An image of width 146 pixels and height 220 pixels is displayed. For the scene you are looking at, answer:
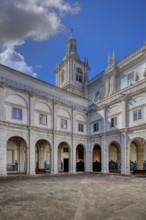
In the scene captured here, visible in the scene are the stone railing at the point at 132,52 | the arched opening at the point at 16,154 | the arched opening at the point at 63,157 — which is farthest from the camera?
the arched opening at the point at 63,157

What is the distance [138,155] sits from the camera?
33188mm

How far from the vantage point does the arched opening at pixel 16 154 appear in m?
30.3

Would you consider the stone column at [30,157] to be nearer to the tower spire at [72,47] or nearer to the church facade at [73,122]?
the church facade at [73,122]

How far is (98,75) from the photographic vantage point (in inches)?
1657

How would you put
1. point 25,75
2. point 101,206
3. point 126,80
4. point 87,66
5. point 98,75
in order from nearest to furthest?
point 101,206, point 25,75, point 126,80, point 98,75, point 87,66

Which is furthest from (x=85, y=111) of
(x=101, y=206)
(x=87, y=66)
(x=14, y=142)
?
(x=101, y=206)

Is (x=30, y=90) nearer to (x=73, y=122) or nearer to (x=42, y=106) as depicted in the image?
(x=42, y=106)

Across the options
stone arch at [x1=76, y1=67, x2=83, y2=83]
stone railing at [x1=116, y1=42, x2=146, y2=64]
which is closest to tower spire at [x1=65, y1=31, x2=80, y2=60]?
stone arch at [x1=76, y1=67, x2=83, y2=83]

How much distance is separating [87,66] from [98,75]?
7.86m

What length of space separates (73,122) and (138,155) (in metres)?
13.3

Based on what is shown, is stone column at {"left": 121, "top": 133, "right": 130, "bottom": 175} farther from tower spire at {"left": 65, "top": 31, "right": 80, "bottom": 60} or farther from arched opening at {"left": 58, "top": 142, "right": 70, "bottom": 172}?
tower spire at {"left": 65, "top": 31, "right": 80, "bottom": 60}

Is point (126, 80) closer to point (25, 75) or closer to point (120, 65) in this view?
point (120, 65)

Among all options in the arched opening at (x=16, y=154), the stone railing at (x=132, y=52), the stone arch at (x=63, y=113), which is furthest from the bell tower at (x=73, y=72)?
the arched opening at (x=16, y=154)

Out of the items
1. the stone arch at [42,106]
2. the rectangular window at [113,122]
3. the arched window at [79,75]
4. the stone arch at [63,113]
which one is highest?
the arched window at [79,75]
